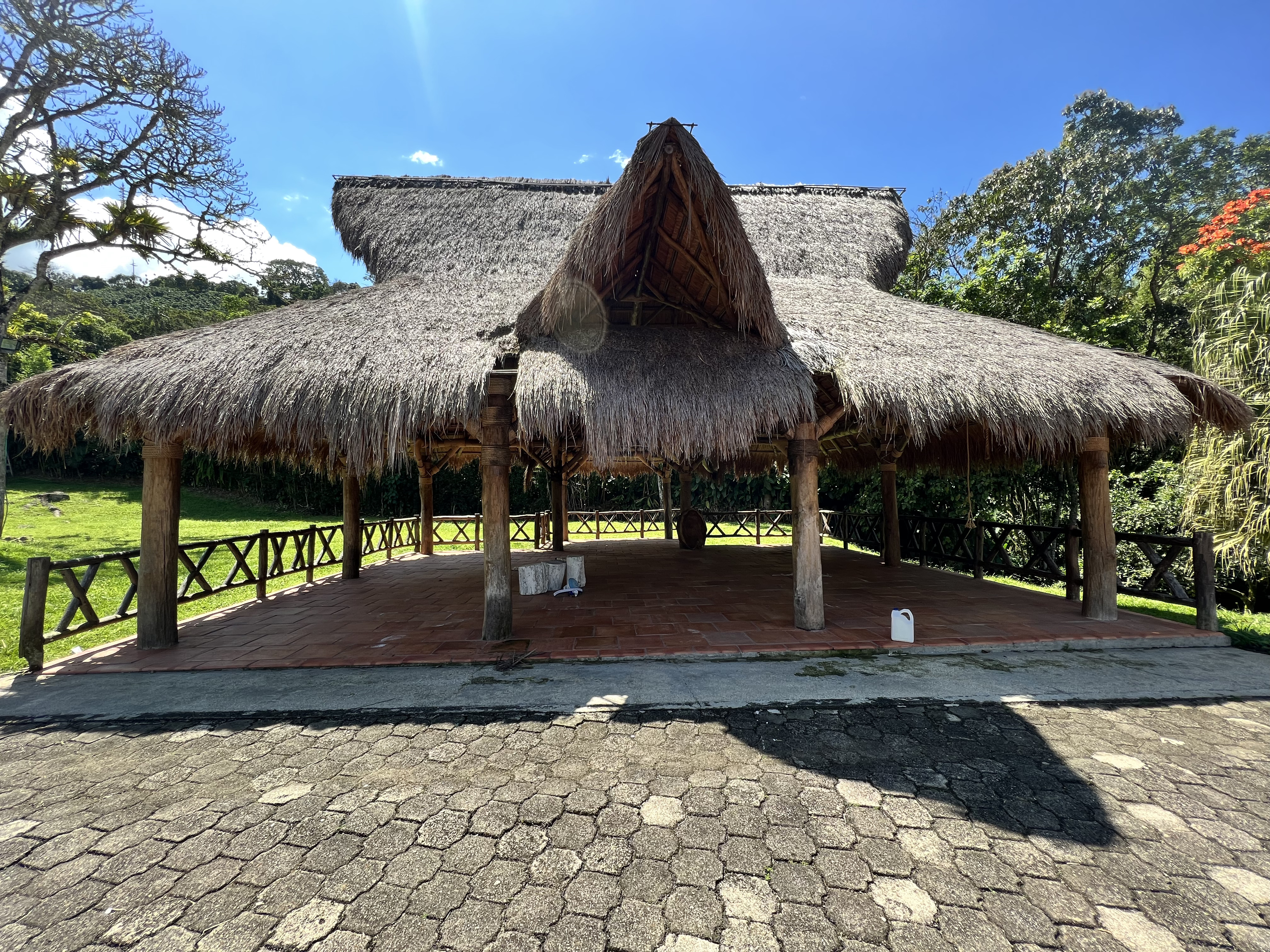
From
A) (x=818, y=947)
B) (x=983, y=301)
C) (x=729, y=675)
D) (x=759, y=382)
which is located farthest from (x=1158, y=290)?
(x=818, y=947)

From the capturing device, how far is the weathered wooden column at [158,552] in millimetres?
4547

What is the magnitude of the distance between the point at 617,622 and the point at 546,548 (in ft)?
24.3

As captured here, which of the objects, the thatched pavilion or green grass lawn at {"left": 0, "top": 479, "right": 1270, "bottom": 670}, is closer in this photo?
the thatched pavilion

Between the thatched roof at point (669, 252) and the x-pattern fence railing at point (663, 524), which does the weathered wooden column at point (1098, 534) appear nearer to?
the thatched roof at point (669, 252)

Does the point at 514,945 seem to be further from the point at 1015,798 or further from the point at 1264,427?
the point at 1264,427

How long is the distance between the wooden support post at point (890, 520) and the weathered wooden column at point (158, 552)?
31.4 feet

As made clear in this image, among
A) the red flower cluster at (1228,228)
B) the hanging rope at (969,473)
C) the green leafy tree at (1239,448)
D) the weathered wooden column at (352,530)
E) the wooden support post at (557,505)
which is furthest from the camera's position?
the wooden support post at (557,505)

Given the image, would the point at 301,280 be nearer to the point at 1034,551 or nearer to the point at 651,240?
→ the point at 651,240

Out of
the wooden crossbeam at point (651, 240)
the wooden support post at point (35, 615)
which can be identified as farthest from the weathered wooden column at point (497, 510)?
the wooden support post at point (35, 615)

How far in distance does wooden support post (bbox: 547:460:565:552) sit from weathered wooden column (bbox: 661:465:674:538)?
3027 mm

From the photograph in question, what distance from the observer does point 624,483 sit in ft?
65.5

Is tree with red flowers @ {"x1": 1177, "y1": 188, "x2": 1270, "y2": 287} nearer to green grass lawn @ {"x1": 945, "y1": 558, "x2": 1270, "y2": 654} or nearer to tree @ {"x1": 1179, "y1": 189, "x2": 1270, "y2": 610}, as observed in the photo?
tree @ {"x1": 1179, "y1": 189, "x2": 1270, "y2": 610}

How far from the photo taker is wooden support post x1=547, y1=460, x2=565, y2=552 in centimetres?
1124

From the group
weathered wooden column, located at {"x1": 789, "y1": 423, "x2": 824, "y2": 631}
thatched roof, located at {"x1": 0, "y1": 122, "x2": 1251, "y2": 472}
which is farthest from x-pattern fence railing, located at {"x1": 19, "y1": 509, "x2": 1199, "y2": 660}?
weathered wooden column, located at {"x1": 789, "y1": 423, "x2": 824, "y2": 631}
